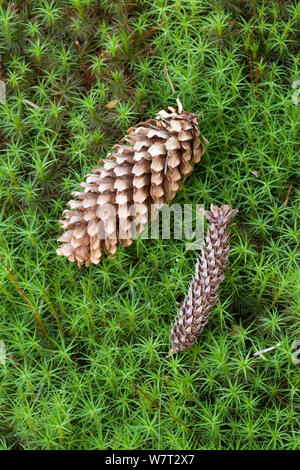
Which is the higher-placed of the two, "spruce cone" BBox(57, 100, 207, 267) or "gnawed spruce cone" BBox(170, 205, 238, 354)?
"spruce cone" BBox(57, 100, 207, 267)

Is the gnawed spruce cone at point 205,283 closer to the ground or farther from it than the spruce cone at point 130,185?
closer to the ground

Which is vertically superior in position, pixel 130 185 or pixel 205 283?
pixel 130 185

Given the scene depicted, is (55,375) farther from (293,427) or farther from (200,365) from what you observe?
(293,427)

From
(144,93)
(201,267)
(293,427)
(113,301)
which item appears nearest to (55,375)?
(113,301)
